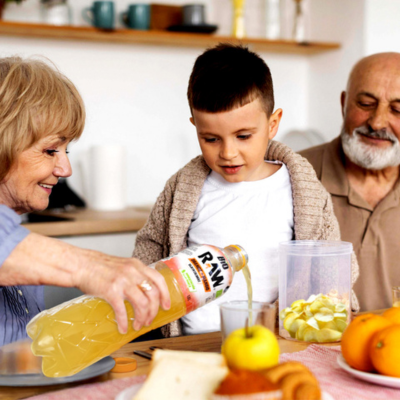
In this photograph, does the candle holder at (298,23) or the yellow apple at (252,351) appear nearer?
the yellow apple at (252,351)

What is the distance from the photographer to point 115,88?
Answer: 2977 millimetres

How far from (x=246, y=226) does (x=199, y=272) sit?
0.50m

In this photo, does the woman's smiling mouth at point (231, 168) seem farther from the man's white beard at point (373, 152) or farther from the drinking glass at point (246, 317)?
the man's white beard at point (373, 152)

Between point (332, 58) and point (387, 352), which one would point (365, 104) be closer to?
point (387, 352)

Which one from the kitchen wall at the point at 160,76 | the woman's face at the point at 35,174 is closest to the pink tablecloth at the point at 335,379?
the woman's face at the point at 35,174

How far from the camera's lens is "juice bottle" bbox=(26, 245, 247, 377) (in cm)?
83

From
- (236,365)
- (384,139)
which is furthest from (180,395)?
(384,139)

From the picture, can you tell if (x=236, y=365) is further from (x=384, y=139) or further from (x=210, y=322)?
(x=384, y=139)

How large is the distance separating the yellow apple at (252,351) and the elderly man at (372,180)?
3.70 feet

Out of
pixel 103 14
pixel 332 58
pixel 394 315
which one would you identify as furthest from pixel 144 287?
pixel 332 58

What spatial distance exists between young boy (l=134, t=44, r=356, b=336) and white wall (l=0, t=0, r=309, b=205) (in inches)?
65.0

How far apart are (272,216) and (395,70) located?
2.47ft

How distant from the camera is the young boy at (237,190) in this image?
3.99ft

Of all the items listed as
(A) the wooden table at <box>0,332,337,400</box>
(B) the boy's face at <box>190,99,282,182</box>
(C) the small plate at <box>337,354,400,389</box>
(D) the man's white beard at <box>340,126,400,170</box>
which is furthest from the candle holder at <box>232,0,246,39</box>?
(C) the small plate at <box>337,354,400,389</box>
